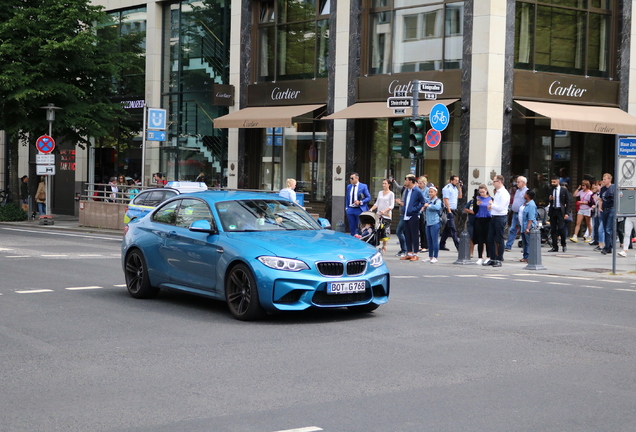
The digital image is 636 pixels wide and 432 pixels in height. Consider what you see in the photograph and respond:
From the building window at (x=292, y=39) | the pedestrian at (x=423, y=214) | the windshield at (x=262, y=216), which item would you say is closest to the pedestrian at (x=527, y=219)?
the pedestrian at (x=423, y=214)

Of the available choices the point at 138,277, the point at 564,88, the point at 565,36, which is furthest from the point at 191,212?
the point at 565,36

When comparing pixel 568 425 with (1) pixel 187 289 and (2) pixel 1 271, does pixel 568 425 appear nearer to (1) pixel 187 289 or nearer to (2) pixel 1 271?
(1) pixel 187 289

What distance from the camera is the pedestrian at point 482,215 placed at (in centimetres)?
1812

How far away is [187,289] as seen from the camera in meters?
10.8

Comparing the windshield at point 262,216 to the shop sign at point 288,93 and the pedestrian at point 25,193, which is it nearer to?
the shop sign at point 288,93

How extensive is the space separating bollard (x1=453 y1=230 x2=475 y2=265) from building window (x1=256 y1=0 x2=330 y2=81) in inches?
498

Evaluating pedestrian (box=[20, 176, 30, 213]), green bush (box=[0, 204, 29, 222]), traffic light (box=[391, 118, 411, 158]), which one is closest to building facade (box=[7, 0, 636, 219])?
traffic light (box=[391, 118, 411, 158])

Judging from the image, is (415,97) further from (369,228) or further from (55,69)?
(55,69)

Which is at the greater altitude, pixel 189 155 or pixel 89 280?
pixel 189 155

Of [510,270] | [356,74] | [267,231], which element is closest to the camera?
[267,231]

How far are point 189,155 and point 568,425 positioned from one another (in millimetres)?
30384

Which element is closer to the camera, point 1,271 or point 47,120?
point 1,271

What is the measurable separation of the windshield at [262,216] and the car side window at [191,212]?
6.3 inches

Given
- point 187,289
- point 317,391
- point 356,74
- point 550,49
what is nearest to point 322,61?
point 356,74
